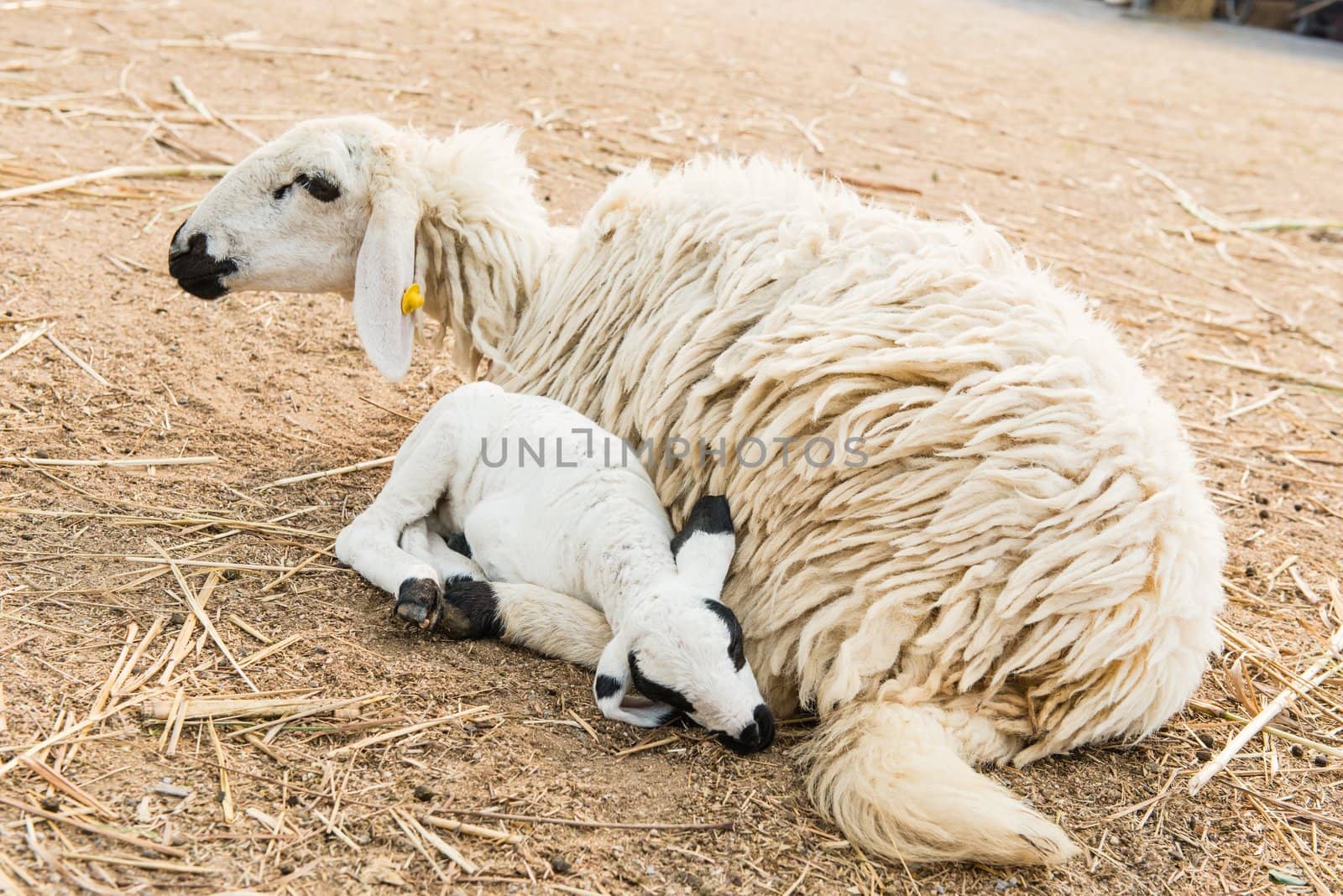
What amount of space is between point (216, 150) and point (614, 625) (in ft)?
14.2

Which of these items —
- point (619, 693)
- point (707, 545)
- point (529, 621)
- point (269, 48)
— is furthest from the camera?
point (269, 48)

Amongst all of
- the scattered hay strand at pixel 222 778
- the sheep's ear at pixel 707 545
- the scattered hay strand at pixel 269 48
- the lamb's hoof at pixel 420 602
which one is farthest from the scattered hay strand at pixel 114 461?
the scattered hay strand at pixel 269 48

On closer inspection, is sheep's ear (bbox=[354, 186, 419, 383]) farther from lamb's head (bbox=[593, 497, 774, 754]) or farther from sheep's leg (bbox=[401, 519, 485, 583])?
lamb's head (bbox=[593, 497, 774, 754])

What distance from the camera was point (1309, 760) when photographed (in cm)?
292

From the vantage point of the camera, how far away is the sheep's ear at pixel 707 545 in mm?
2746

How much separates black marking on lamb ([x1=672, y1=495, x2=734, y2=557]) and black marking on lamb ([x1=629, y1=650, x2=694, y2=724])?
1.19 ft

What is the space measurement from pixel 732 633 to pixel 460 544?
1.06 metres

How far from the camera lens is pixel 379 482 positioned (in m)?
3.77

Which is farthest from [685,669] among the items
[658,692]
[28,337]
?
[28,337]

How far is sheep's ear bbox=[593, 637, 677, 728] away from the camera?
8.54ft

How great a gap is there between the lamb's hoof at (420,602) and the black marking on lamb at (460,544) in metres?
0.35

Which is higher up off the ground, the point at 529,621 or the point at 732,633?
the point at 732,633

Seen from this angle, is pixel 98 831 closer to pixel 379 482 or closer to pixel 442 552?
pixel 442 552

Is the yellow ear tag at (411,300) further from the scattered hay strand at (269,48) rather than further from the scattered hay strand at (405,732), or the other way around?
the scattered hay strand at (269,48)
